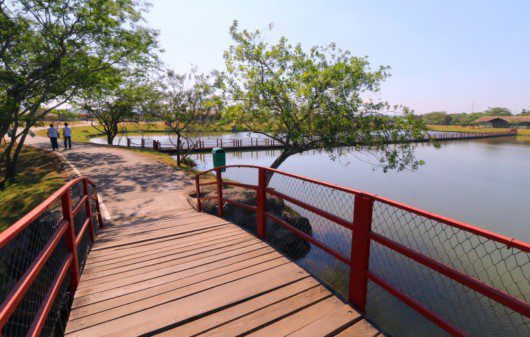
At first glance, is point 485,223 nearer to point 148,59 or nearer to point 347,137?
point 347,137

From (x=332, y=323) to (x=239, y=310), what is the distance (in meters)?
0.93

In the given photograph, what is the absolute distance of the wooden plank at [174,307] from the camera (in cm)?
262

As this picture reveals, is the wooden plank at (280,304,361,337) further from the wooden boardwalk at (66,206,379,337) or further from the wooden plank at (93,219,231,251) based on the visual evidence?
the wooden plank at (93,219,231,251)

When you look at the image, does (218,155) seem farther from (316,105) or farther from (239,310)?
(239,310)

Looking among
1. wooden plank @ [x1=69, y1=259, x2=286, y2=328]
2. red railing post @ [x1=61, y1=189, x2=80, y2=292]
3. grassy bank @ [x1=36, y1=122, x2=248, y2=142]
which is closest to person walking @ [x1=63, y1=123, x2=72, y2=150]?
grassy bank @ [x1=36, y1=122, x2=248, y2=142]

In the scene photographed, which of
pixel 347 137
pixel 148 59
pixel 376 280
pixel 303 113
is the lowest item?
pixel 376 280

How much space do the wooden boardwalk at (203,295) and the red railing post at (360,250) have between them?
6.1 inches

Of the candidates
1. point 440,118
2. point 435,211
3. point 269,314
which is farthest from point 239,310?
point 440,118

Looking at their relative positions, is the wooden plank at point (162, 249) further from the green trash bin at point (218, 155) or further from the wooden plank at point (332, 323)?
the green trash bin at point (218, 155)

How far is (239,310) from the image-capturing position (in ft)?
9.41

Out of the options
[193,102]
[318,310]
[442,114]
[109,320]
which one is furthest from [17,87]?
[442,114]

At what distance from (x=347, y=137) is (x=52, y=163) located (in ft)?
49.5

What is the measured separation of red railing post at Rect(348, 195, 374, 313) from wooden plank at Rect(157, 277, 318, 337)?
1.77 feet

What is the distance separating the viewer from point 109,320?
107 inches
